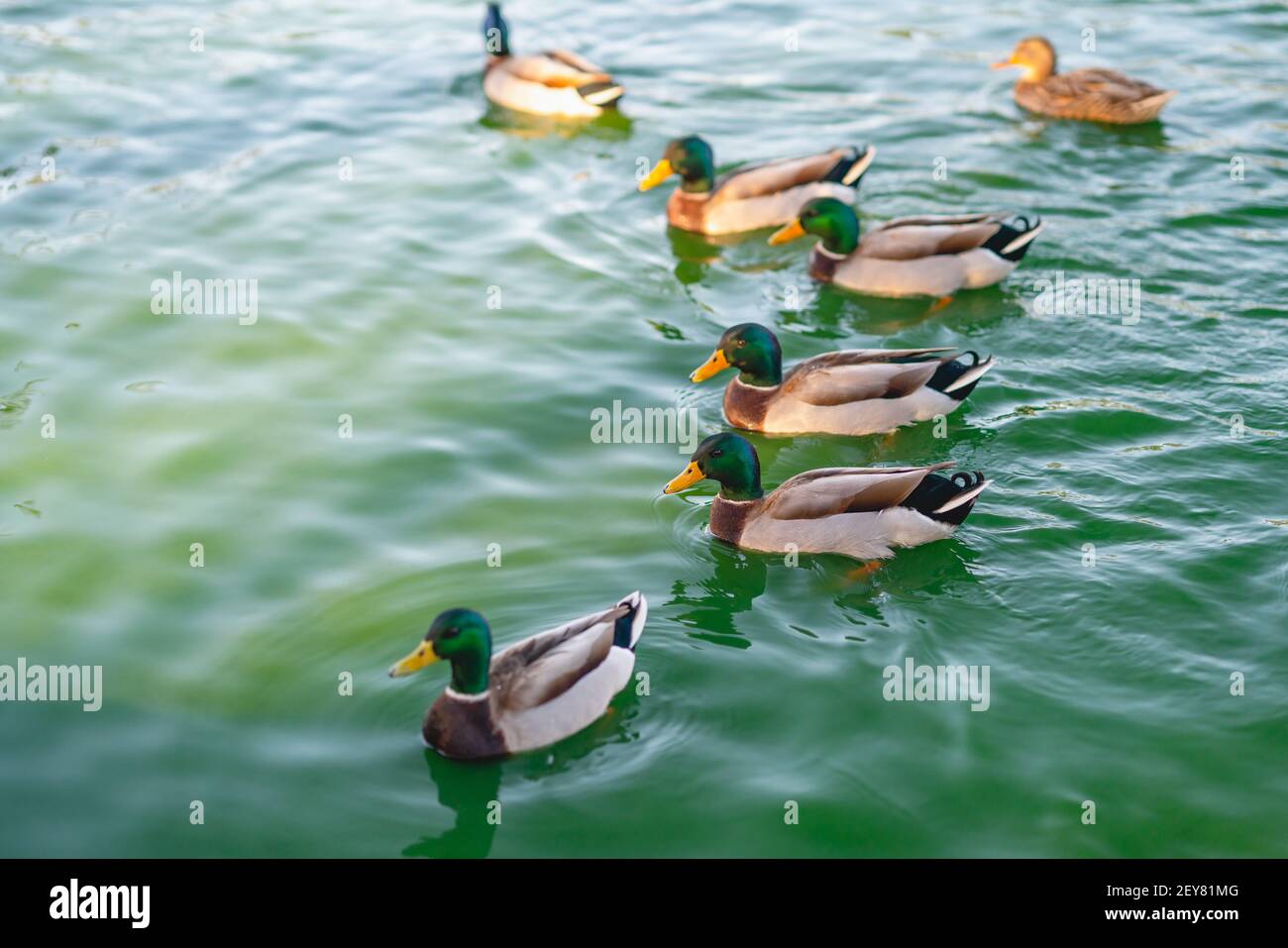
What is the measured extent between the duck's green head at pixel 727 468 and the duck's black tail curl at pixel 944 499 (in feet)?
3.09

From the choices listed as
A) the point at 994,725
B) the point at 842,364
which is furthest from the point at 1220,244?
the point at 994,725

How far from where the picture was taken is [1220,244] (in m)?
12.6

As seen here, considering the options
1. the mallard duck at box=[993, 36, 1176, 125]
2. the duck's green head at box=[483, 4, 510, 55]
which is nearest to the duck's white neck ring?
the mallard duck at box=[993, 36, 1176, 125]

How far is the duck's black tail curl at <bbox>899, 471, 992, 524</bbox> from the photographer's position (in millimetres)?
8758

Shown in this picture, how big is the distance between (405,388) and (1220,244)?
6983 millimetres

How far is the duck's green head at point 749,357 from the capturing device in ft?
34.1

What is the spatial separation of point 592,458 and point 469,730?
3276 millimetres

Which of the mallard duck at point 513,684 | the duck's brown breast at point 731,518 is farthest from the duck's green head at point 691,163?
the mallard duck at point 513,684

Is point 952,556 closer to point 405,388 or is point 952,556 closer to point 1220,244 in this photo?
point 405,388

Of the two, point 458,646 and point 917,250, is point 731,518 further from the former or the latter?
point 917,250

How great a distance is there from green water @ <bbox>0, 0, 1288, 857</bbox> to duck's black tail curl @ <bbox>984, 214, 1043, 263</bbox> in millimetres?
451

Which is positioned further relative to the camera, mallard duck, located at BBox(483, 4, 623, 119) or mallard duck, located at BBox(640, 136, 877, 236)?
mallard duck, located at BBox(483, 4, 623, 119)

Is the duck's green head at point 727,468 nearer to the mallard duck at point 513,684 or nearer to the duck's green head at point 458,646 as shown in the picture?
the mallard duck at point 513,684

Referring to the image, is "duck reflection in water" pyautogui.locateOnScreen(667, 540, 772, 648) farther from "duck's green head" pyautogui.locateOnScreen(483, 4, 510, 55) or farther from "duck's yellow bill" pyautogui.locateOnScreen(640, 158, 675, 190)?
"duck's green head" pyautogui.locateOnScreen(483, 4, 510, 55)
